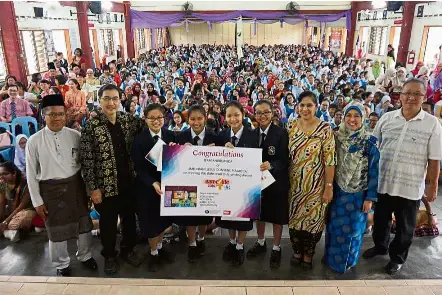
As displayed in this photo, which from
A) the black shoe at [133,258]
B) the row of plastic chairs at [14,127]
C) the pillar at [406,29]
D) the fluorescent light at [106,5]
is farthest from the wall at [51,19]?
the pillar at [406,29]

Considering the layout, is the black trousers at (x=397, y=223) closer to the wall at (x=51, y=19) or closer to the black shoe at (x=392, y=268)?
the black shoe at (x=392, y=268)

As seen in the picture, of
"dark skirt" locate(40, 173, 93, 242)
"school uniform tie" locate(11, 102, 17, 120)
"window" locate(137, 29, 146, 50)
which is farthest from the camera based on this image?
"window" locate(137, 29, 146, 50)

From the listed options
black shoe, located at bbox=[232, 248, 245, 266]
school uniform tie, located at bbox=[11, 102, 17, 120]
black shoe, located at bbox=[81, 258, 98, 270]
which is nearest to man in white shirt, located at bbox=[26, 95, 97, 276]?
black shoe, located at bbox=[81, 258, 98, 270]

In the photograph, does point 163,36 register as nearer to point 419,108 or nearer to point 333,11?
point 333,11

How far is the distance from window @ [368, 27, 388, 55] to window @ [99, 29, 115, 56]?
12.5m

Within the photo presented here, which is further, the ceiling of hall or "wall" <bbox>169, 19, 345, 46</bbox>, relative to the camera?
"wall" <bbox>169, 19, 345, 46</bbox>

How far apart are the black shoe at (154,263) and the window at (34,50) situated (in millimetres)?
8151

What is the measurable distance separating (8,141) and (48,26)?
727 centimetres

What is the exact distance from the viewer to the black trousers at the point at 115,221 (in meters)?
2.88

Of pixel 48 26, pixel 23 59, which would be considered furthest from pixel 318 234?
pixel 48 26

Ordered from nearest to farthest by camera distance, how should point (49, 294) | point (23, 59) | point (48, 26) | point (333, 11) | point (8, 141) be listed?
point (49, 294) → point (8, 141) → point (23, 59) → point (48, 26) → point (333, 11)

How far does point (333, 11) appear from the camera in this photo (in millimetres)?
16766

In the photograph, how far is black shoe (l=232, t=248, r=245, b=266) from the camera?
303cm

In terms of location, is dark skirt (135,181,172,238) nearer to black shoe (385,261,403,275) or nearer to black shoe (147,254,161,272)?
black shoe (147,254,161,272)
